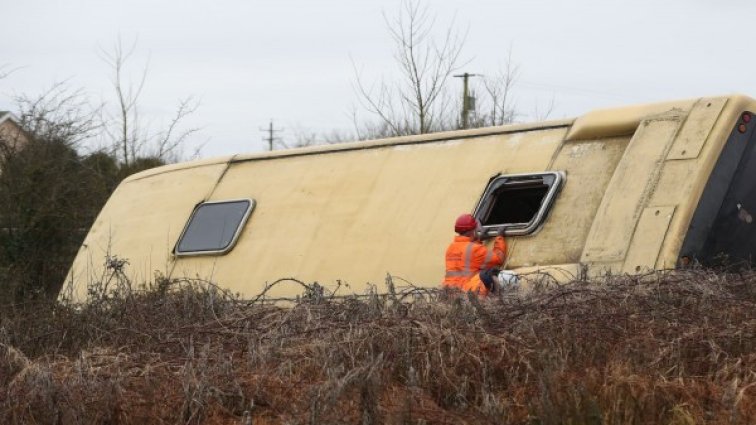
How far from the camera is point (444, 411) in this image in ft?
19.8

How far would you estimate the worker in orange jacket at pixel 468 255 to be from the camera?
382 inches

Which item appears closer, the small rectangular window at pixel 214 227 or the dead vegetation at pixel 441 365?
the dead vegetation at pixel 441 365

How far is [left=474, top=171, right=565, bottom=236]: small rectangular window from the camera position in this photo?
9914 mm

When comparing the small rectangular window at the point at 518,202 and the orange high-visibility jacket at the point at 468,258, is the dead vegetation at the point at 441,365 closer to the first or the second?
the orange high-visibility jacket at the point at 468,258

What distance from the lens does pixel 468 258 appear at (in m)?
9.72

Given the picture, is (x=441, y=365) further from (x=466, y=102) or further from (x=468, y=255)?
(x=466, y=102)

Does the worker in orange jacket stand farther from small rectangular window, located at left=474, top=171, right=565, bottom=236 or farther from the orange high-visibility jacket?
small rectangular window, located at left=474, top=171, right=565, bottom=236

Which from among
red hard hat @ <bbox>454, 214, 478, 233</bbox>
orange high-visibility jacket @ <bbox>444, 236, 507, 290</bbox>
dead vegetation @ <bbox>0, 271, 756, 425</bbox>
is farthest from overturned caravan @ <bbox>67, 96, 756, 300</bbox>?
dead vegetation @ <bbox>0, 271, 756, 425</bbox>

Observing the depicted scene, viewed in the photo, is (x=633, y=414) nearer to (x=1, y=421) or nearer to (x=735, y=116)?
(x=1, y=421)

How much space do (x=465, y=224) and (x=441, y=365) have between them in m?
3.34

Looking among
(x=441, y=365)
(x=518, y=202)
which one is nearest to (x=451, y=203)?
(x=518, y=202)

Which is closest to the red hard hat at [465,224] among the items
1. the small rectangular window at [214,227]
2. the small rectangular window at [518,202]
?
the small rectangular window at [518,202]

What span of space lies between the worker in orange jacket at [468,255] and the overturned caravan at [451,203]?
0.14 metres

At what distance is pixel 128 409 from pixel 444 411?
1813 millimetres
